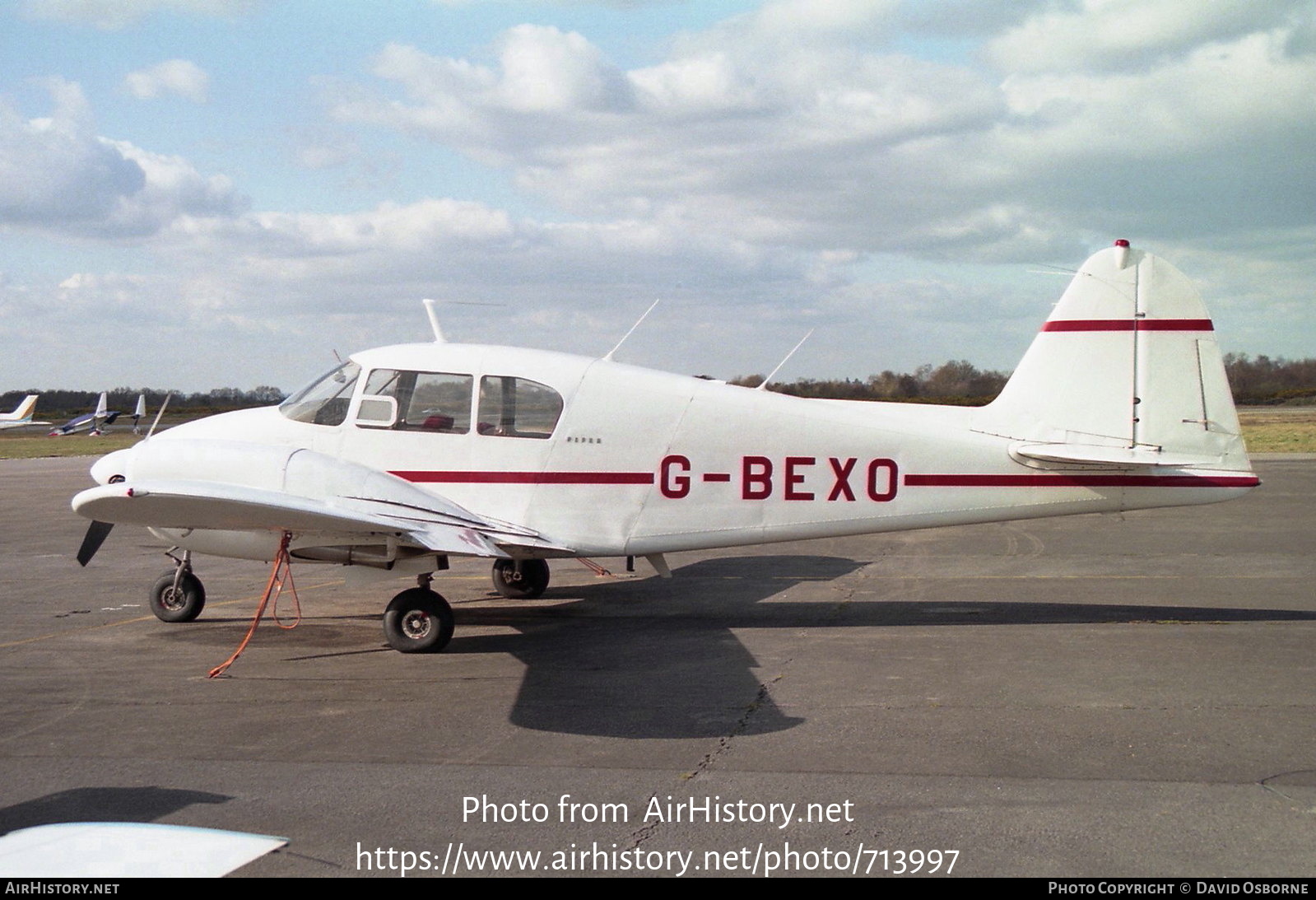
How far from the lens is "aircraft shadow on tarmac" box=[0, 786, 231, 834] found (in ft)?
16.2

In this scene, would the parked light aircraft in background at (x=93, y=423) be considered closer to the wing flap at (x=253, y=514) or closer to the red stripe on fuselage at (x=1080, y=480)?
the wing flap at (x=253, y=514)

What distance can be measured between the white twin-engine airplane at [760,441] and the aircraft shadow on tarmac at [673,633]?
0.93 metres

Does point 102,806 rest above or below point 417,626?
below

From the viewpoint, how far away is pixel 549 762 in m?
5.85

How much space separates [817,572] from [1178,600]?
438cm

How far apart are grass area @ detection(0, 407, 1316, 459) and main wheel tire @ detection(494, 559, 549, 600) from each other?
121 ft

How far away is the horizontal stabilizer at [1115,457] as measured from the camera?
9.20 metres

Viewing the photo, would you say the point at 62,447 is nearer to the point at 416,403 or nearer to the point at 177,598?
the point at 177,598

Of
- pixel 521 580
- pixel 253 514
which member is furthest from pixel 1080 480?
pixel 253 514

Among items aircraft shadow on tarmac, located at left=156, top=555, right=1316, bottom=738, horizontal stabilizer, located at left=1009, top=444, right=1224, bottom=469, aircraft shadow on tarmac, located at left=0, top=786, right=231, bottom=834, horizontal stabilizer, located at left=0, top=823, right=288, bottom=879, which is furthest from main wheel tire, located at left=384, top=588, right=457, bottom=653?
horizontal stabilizer, located at left=1009, top=444, right=1224, bottom=469

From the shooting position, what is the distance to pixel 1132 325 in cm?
956

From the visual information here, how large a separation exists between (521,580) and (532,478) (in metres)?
2.46

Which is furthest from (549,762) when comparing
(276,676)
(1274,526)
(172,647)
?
(1274,526)
